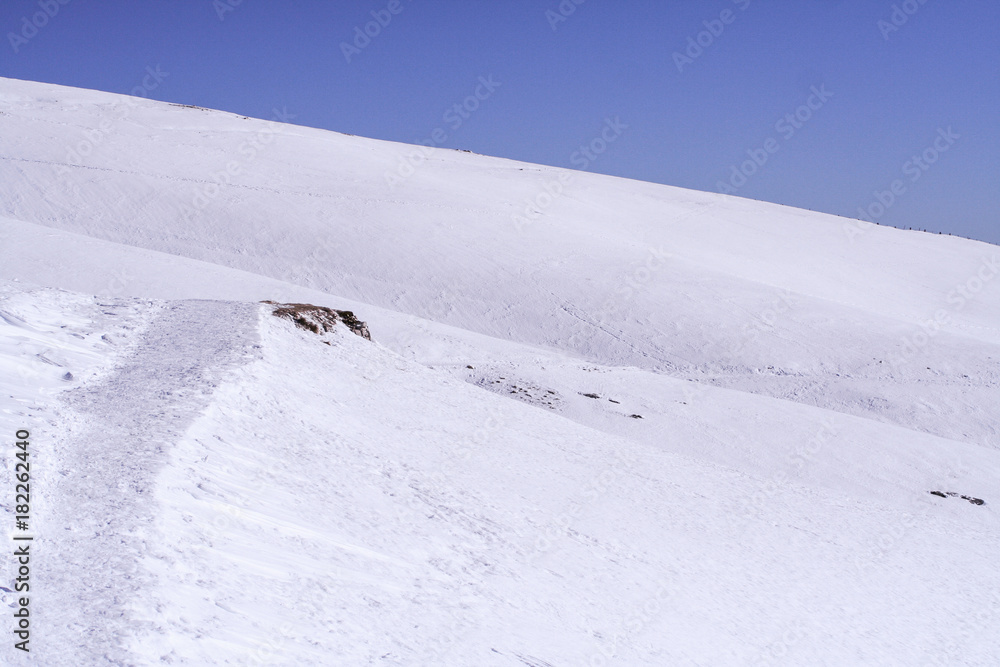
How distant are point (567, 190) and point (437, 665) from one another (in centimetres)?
3216

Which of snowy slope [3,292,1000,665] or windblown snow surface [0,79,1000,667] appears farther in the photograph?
windblown snow surface [0,79,1000,667]

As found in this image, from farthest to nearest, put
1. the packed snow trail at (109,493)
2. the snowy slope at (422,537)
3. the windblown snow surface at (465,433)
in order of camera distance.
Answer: the windblown snow surface at (465,433) → the snowy slope at (422,537) → the packed snow trail at (109,493)

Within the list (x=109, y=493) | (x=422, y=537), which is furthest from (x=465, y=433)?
(x=109, y=493)

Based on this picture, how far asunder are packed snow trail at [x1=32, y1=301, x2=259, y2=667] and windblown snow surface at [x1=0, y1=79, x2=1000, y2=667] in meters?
0.03

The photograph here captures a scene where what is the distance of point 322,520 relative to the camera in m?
6.47

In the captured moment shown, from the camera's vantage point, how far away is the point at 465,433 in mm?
10758

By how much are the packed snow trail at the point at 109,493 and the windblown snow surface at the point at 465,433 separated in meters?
0.03

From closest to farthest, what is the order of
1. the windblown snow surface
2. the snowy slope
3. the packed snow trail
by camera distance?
1. the packed snow trail
2. the snowy slope
3. the windblown snow surface

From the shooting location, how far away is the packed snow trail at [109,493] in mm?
4090

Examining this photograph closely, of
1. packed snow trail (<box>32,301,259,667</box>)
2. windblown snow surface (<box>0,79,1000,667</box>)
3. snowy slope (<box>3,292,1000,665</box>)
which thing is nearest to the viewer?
packed snow trail (<box>32,301,259,667</box>)

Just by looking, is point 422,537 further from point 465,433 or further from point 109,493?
point 465,433

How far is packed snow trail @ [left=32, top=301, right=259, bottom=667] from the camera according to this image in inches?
161

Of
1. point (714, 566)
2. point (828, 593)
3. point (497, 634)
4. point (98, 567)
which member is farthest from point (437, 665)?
point (828, 593)

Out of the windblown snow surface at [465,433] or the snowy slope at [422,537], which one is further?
the windblown snow surface at [465,433]
